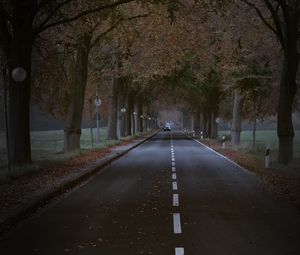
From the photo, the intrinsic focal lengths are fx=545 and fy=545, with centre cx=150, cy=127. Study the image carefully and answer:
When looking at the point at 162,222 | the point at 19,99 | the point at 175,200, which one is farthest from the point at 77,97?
the point at 162,222

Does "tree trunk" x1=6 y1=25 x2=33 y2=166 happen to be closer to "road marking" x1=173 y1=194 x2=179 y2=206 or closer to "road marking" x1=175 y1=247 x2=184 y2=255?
"road marking" x1=173 y1=194 x2=179 y2=206

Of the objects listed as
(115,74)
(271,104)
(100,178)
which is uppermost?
(115,74)

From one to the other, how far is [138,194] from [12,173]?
A: 4.72 m

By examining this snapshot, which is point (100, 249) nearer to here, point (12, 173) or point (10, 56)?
point (12, 173)

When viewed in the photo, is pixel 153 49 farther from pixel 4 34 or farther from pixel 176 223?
pixel 176 223

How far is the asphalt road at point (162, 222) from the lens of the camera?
8.17m

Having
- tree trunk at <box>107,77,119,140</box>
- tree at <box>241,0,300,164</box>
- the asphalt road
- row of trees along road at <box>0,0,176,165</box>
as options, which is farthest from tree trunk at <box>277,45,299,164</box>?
tree trunk at <box>107,77,119,140</box>

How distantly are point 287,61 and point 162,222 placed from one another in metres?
14.1

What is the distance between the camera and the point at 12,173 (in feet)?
55.9

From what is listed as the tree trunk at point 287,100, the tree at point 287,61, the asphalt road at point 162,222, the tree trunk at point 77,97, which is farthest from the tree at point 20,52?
the tree trunk at point 77,97

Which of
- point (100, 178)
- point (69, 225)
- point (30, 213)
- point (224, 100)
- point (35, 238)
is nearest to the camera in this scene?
point (35, 238)

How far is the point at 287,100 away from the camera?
75.0 ft

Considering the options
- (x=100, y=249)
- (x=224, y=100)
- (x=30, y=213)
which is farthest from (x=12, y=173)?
(x=224, y=100)

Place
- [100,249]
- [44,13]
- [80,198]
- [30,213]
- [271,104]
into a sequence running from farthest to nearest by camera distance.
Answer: [271,104] → [44,13] → [80,198] → [30,213] → [100,249]
